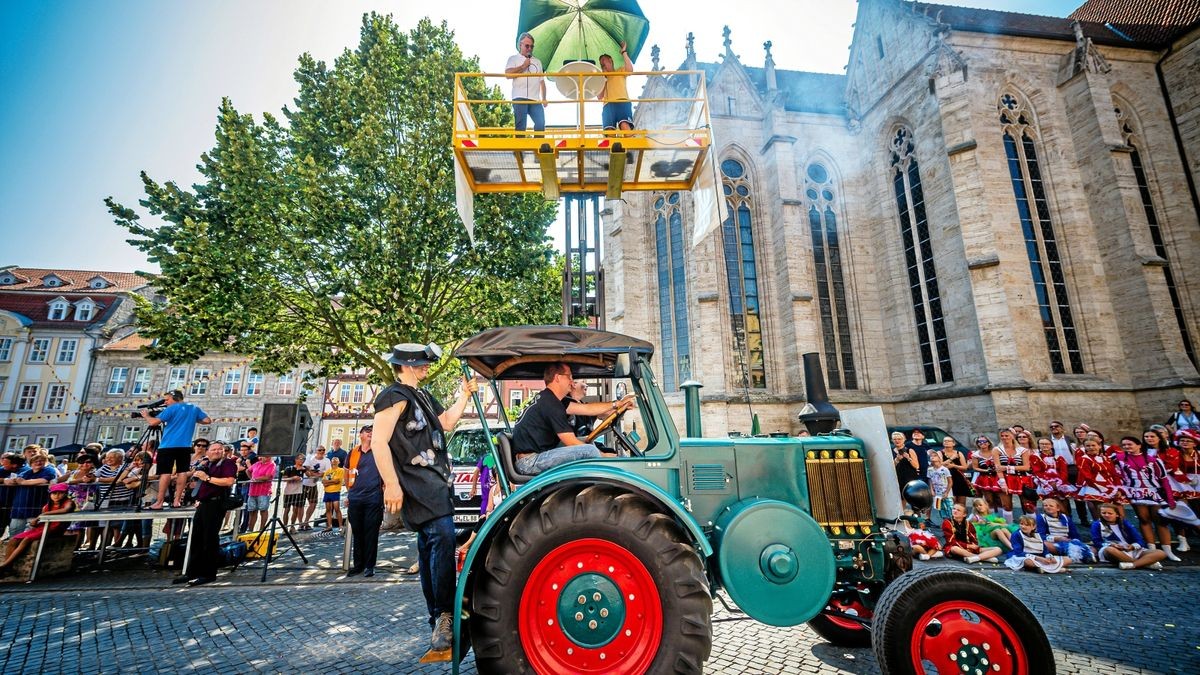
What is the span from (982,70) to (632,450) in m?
21.1

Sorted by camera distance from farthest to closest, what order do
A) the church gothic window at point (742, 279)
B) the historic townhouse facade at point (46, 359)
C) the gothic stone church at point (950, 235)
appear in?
the historic townhouse facade at point (46, 359) < the church gothic window at point (742, 279) < the gothic stone church at point (950, 235)

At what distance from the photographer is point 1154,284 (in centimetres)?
1355

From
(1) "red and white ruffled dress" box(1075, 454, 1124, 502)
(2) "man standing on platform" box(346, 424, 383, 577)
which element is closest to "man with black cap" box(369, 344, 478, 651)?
(2) "man standing on platform" box(346, 424, 383, 577)

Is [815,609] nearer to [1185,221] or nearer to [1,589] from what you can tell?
[1,589]

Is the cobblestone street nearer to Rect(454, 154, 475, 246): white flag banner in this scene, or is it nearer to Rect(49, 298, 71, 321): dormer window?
Rect(454, 154, 475, 246): white flag banner

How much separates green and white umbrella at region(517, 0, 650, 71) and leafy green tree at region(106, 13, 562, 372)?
3919mm

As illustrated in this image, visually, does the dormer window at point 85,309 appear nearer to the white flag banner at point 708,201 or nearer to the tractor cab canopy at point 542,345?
the white flag banner at point 708,201

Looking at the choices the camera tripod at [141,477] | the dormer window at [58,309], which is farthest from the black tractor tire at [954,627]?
the dormer window at [58,309]

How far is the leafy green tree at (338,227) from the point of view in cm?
881

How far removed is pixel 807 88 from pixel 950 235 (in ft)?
45.2

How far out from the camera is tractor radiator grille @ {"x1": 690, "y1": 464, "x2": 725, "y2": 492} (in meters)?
3.20

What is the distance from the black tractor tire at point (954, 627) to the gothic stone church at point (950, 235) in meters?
13.4

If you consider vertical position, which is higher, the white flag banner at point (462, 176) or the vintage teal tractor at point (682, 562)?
the white flag banner at point (462, 176)

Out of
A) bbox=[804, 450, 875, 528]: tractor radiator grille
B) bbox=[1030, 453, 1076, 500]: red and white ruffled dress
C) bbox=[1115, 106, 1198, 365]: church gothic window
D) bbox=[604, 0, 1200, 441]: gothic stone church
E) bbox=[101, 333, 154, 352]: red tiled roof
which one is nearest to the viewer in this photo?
bbox=[804, 450, 875, 528]: tractor radiator grille
